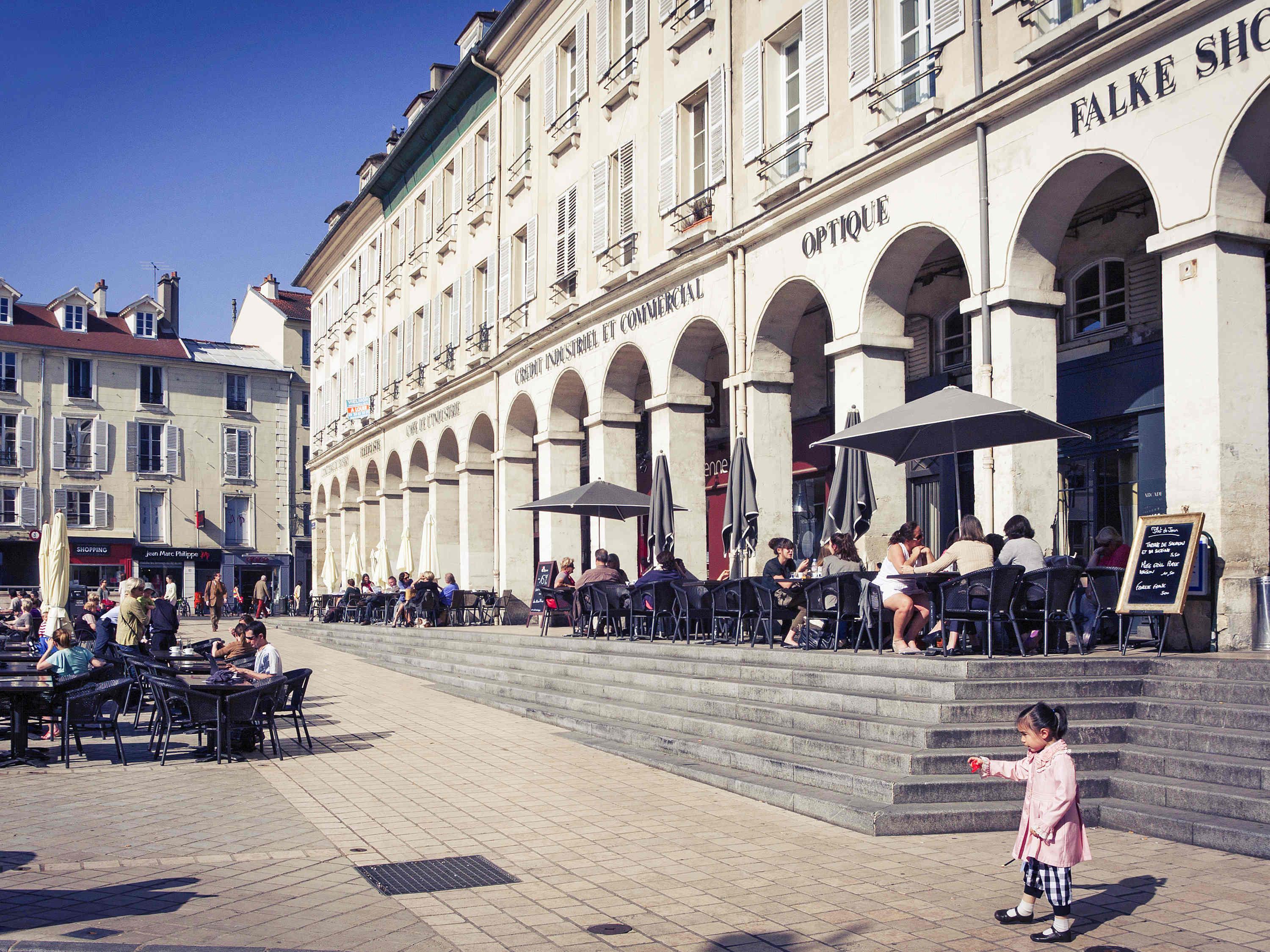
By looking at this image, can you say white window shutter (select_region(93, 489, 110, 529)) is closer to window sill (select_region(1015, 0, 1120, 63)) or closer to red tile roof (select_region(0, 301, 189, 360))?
red tile roof (select_region(0, 301, 189, 360))

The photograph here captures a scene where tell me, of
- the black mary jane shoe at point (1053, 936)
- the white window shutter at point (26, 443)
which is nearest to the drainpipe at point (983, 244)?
the black mary jane shoe at point (1053, 936)

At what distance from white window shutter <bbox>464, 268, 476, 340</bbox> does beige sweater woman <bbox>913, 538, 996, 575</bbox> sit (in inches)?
789

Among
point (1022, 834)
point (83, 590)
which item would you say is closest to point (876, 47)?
point (1022, 834)

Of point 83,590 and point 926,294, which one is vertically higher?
point 926,294

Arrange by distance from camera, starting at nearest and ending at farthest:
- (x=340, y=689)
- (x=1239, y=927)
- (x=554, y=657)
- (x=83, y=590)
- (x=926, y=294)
A: (x=1239, y=927)
(x=554, y=657)
(x=340, y=689)
(x=926, y=294)
(x=83, y=590)

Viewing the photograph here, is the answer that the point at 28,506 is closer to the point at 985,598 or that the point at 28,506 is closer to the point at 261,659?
the point at 261,659

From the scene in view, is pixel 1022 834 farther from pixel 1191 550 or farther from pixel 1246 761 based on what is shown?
pixel 1191 550

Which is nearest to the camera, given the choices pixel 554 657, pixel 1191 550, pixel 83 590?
pixel 1191 550

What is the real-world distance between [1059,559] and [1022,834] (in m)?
5.93

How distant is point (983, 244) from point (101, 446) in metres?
46.4

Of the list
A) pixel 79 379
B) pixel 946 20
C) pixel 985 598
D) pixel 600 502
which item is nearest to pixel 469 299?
pixel 600 502

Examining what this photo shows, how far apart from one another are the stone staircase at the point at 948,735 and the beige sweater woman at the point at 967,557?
0.99m

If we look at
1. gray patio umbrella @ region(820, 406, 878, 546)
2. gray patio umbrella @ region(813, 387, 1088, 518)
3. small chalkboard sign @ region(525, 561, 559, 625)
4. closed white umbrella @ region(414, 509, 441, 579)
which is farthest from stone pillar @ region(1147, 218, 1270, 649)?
closed white umbrella @ region(414, 509, 441, 579)

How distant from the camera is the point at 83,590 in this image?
43.3 meters
